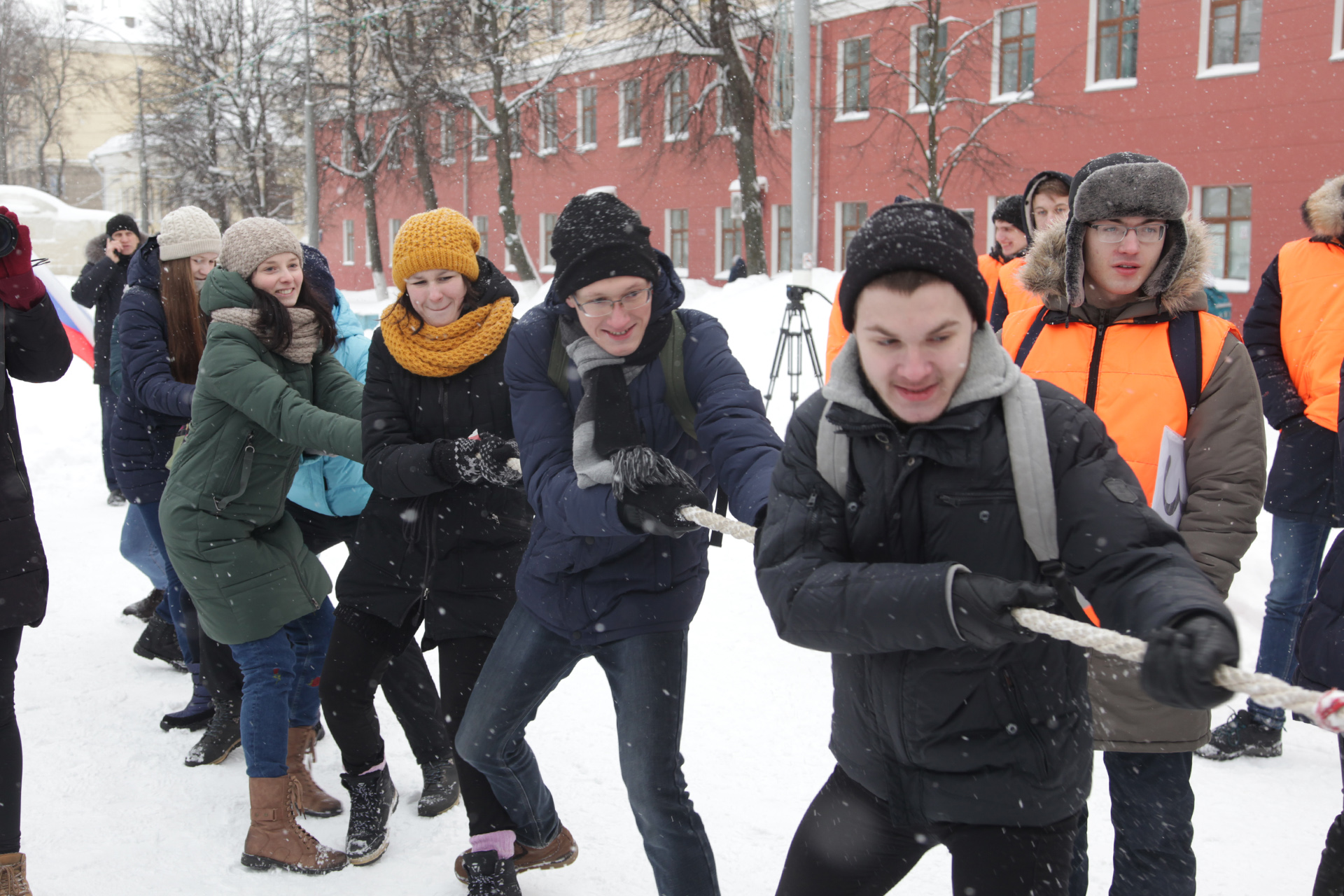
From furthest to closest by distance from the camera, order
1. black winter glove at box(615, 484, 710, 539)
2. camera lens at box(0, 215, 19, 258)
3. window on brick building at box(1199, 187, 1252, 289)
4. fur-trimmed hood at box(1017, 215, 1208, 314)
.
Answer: window on brick building at box(1199, 187, 1252, 289) < camera lens at box(0, 215, 19, 258) < fur-trimmed hood at box(1017, 215, 1208, 314) < black winter glove at box(615, 484, 710, 539)

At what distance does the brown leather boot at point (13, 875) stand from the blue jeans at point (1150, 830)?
2.75 meters

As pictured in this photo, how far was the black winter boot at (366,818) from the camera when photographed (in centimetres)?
327

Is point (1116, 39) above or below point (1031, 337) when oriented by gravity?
above

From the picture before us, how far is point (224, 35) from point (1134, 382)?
1526 inches

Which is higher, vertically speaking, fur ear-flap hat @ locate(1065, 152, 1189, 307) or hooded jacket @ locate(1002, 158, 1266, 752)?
fur ear-flap hat @ locate(1065, 152, 1189, 307)

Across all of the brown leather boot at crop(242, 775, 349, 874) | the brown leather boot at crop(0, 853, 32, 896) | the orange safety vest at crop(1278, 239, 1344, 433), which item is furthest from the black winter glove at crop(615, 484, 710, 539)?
the orange safety vest at crop(1278, 239, 1344, 433)

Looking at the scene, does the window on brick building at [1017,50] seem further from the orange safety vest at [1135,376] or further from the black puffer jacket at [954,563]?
the black puffer jacket at [954,563]

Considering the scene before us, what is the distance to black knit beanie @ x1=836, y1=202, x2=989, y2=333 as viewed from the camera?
1.71 m

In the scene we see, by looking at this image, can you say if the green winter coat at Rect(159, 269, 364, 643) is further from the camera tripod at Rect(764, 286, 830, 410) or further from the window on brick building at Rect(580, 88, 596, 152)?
the window on brick building at Rect(580, 88, 596, 152)

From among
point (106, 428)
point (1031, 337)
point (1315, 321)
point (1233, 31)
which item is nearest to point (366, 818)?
point (1031, 337)

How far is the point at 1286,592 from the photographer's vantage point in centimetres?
387

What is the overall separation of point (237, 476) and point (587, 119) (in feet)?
99.2

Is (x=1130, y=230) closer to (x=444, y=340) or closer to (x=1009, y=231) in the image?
(x=444, y=340)

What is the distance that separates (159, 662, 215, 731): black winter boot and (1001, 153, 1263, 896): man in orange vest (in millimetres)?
3411
